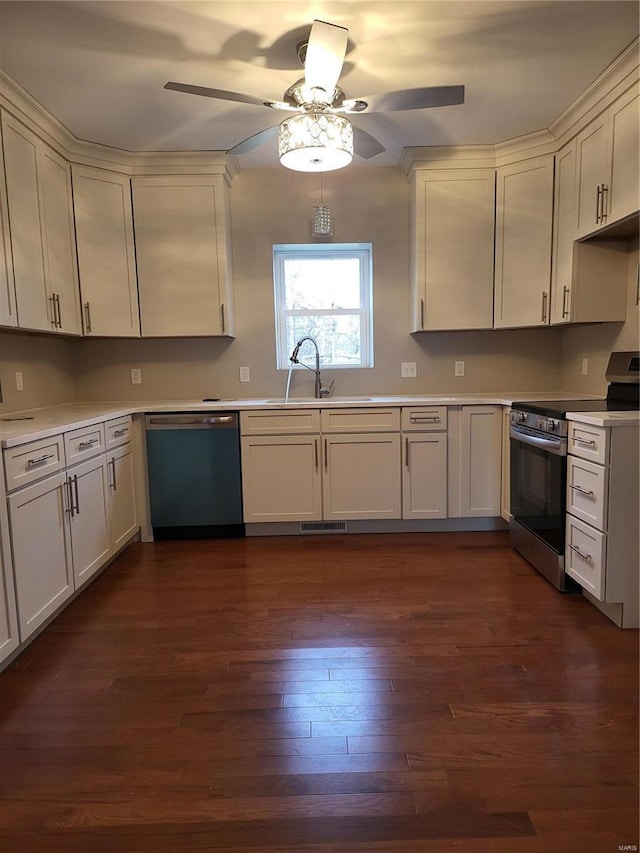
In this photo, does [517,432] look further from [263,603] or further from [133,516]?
[133,516]

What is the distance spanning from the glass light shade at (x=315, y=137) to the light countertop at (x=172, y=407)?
1507 millimetres

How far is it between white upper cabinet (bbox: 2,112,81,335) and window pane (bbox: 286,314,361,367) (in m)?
1.54

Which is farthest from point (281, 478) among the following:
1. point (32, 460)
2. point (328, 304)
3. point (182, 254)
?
point (182, 254)

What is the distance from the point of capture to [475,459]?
10.7 ft

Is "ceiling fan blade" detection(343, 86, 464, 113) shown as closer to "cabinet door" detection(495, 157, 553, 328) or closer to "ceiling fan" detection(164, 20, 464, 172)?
"ceiling fan" detection(164, 20, 464, 172)

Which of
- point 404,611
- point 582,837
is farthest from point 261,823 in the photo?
point 404,611

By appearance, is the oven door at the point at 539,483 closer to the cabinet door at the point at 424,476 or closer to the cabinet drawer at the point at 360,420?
the cabinet door at the point at 424,476

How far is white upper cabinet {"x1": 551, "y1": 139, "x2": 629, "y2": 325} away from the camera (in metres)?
2.92

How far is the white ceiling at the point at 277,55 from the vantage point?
78.6 inches

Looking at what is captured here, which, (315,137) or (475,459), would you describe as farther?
(475,459)

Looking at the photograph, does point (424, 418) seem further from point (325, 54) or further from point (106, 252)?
point (106, 252)

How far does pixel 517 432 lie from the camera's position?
9.54 feet

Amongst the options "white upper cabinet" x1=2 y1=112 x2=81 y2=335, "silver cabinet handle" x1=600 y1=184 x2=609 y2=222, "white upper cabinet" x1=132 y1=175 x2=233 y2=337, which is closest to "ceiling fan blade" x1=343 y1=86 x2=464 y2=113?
"silver cabinet handle" x1=600 y1=184 x2=609 y2=222

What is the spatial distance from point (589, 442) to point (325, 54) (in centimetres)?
194
